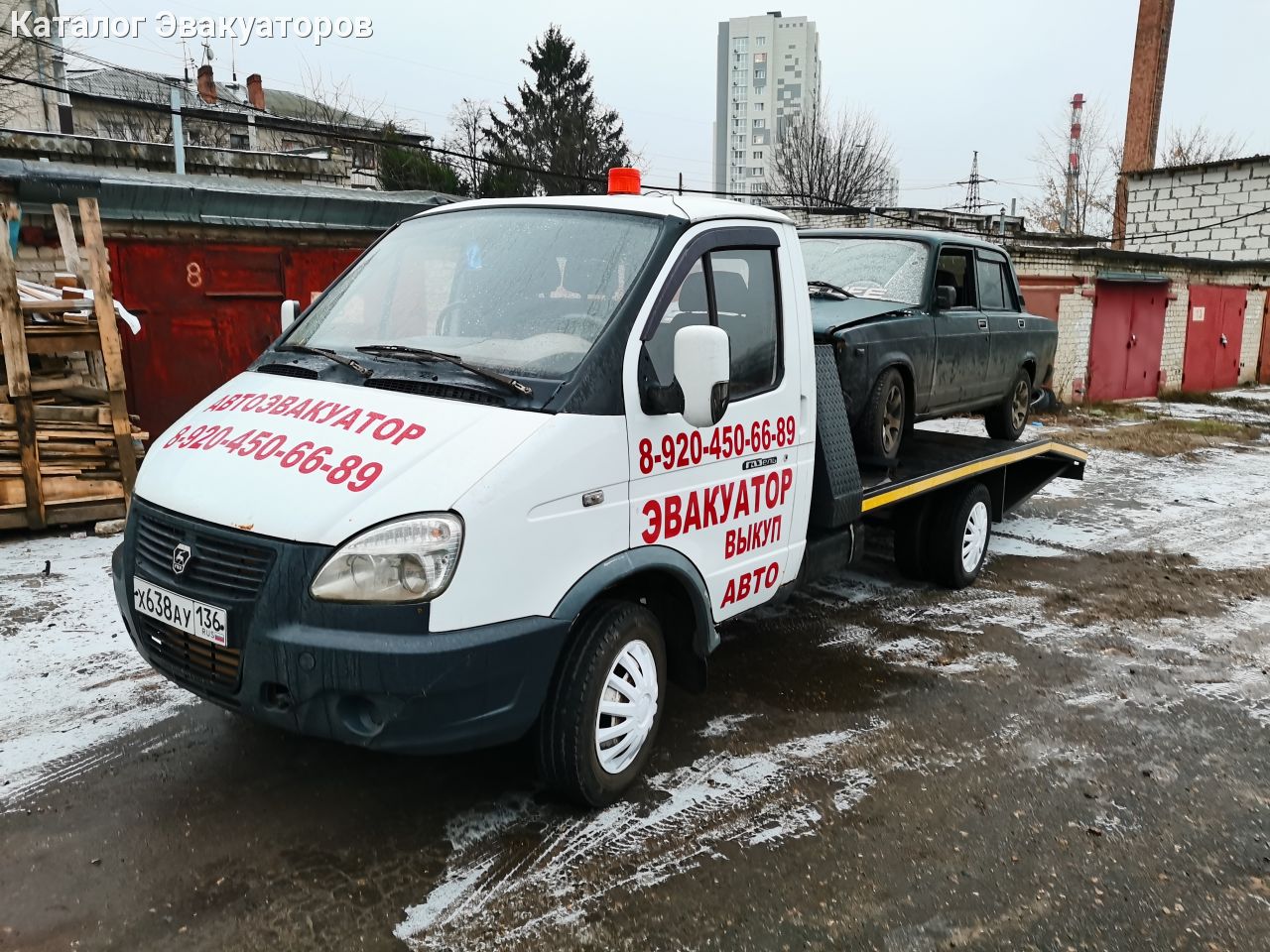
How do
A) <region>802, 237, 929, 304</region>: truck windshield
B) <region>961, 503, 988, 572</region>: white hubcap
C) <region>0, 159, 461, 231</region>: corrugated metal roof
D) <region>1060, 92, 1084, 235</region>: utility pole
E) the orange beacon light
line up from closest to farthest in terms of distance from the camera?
the orange beacon light < <region>802, 237, 929, 304</region>: truck windshield < <region>961, 503, 988, 572</region>: white hubcap < <region>0, 159, 461, 231</region>: corrugated metal roof < <region>1060, 92, 1084, 235</region>: utility pole

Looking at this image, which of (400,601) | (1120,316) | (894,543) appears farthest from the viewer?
(1120,316)

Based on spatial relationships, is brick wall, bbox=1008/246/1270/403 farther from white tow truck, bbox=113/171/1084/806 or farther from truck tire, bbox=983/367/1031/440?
white tow truck, bbox=113/171/1084/806

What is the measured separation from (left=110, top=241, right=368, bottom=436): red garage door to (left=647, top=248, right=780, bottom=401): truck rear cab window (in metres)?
6.69

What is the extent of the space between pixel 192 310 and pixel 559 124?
39304mm

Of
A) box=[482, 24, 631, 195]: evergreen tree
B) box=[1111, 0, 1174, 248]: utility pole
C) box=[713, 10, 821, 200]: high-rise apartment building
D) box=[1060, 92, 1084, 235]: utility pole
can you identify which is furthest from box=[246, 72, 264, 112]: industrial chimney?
box=[713, 10, 821, 200]: high-rise apartment building

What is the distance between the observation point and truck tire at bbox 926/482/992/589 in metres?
6.22

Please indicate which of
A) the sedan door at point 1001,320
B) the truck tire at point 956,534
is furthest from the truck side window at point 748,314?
the sedan door at point 1001,320

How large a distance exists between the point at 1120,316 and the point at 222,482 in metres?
19.4

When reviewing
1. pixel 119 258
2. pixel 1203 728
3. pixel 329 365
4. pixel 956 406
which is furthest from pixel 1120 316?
pixel 329 365

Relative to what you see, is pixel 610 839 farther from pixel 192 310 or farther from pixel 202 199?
pixel 202 199

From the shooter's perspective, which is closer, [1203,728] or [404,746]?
[404,746]

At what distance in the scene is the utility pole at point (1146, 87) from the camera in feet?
86.5

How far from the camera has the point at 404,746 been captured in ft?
9.46

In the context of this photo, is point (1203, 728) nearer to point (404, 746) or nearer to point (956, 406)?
point (956, 406)
